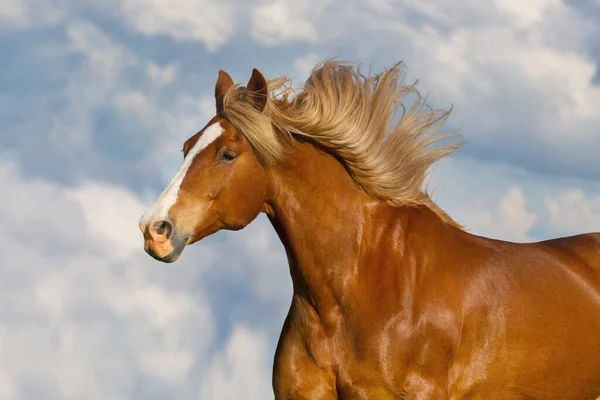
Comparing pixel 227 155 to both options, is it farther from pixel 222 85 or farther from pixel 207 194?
pixel 222 85

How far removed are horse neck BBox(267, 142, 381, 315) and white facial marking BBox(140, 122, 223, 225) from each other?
546 millimetres

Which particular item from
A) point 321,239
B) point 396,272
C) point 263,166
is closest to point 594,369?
point 396,272

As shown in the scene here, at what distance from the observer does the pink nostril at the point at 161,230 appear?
20.6 ft

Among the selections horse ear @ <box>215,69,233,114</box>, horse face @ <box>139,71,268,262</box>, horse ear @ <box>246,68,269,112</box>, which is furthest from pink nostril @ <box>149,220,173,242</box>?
horse ear @ <box>215,69,233,114</box>

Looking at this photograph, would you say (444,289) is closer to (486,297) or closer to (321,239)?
(486,297)

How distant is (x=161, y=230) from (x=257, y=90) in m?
1.38

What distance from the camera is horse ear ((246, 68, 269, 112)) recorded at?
22.4 ft

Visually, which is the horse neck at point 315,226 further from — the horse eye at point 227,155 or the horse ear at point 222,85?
the horse ear at point 222,85

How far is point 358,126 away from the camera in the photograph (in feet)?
23.6

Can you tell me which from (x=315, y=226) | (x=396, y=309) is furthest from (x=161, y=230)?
(x=396, y=309)

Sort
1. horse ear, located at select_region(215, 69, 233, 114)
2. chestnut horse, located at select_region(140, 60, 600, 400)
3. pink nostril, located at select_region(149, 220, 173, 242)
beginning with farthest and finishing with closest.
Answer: horse ear, located at select_region(215, 69, 233, 114)
chestnut horse, located at select_region(140, 60, 600, 400)
pink nostril, located at select_region(149, 220, 173, 242)

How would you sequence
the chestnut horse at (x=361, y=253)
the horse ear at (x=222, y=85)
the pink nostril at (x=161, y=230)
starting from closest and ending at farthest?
the pink nostril at (x=161, y=230) < the chestnut horse at (x=361, y=253) < the horse ear at (x=222, y=85)

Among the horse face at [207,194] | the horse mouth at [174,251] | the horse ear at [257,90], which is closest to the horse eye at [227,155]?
the horse face at [207,194]

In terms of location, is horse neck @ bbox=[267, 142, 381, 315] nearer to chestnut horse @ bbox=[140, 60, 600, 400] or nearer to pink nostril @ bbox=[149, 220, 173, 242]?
chestnut horse @ bbox=[140, 60, 600, 400]
